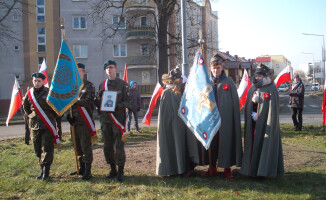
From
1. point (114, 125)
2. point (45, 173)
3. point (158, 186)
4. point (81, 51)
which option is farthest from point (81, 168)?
point (81, 51)

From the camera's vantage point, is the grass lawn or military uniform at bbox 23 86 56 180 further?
military uniform at bbox 23 86 56 180

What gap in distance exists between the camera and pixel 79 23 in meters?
36.7

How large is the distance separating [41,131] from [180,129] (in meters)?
2.69

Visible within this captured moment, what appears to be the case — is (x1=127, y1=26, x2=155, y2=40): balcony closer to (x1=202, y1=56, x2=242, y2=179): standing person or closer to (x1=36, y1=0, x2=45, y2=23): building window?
(x1=36, y1=0, x2=45, y2=23): building window

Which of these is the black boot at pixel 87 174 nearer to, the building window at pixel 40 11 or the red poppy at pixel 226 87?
the red poppy at pixel 226 87

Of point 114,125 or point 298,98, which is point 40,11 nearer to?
point 298,98

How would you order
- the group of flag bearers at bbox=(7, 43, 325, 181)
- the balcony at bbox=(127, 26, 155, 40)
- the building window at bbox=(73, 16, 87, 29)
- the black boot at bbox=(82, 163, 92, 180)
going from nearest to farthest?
the group of flag bearers at bbox=(7, 43, 325, 181), the black boot at bbox=(82, 163, 92, 180), the balcony at bbox=(127, 26, 155, 40), the building window at bbox=(73, 16, 87, 29)

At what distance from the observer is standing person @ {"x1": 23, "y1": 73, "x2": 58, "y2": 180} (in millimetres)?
6188

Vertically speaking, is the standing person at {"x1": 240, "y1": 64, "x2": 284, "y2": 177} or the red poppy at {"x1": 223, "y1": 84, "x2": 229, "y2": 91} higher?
the red poppy at {"x1": 223, "y1": 84, "x2": 229, "y2": 91}

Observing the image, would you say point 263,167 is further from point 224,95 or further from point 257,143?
point 224,95

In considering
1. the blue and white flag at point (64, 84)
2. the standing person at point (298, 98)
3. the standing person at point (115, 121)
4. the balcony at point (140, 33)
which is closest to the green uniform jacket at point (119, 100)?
the standing person at point (115, 121)

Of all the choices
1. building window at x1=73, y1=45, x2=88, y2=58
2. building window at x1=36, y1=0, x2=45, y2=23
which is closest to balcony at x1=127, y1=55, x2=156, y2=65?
building window at x1=73, y1=45, x2=88, y2=58

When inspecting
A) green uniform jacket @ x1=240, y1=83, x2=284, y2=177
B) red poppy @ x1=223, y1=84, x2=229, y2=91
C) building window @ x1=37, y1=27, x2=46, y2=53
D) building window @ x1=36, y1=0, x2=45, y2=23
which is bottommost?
green uniform jacket @ x1=240, y1=83, x2=284, y2=177

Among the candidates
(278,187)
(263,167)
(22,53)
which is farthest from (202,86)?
(22,53)
